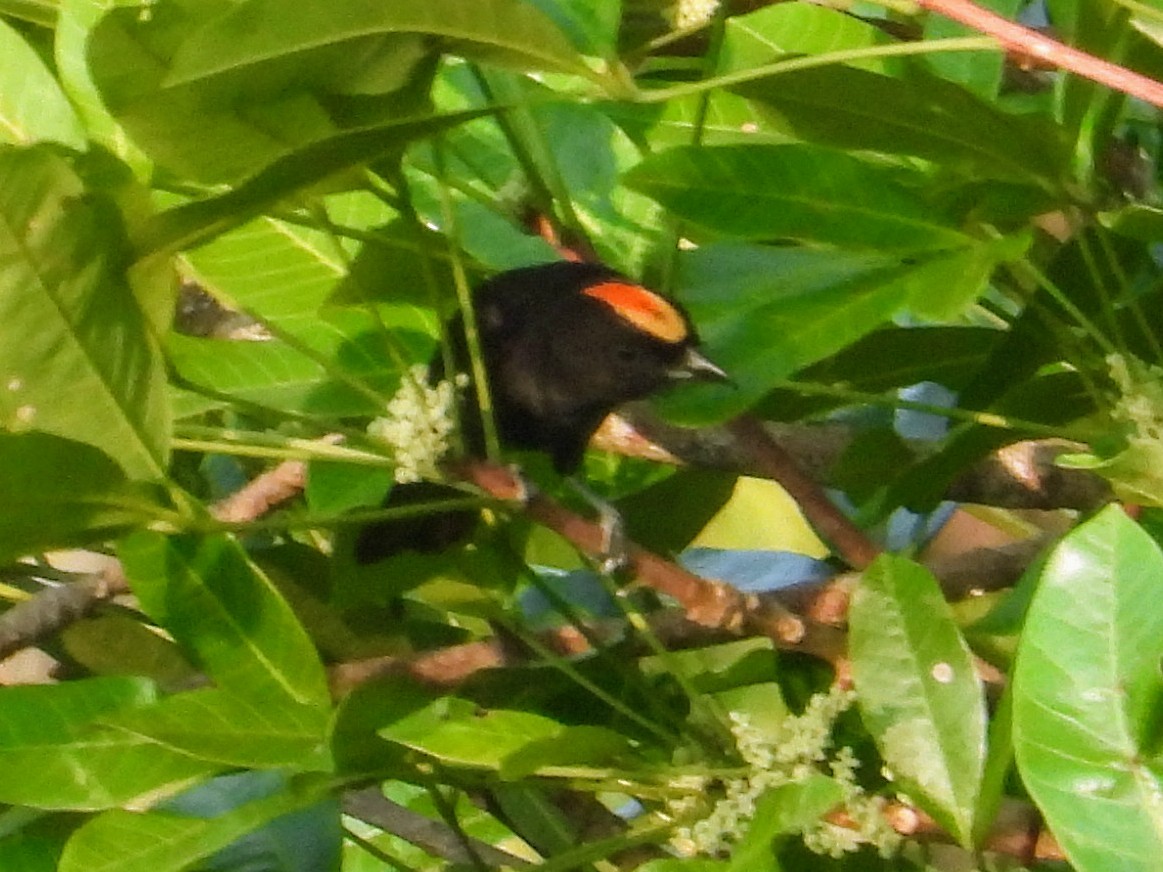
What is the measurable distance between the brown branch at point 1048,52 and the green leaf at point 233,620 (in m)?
0.50

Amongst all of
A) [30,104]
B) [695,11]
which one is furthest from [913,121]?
[30,104]

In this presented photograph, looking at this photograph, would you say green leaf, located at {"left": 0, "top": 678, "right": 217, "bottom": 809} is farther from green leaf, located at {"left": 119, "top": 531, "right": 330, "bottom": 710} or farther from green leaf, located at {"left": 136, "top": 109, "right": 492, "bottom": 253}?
green leaf, located at {"left": 136, "top": 109, "right": 492, "bottom": 253}

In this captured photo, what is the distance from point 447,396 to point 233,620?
184 millimetres

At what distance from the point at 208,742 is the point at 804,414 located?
576mm

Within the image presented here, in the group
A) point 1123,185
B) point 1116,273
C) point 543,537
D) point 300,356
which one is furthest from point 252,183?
point 1123,185

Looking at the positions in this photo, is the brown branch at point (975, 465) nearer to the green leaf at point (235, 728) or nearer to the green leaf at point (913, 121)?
the green leaf at point (913, 121)

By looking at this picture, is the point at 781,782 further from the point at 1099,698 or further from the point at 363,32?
the point at 363,32

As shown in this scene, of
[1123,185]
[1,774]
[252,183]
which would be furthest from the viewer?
[1123,185]

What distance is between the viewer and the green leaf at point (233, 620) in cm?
83

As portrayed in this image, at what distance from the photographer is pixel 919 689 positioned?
778 mm

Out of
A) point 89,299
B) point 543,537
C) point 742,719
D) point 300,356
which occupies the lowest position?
point 543,537

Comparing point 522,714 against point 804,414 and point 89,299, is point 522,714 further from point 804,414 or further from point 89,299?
point 804,414

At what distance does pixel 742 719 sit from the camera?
83 centimetres

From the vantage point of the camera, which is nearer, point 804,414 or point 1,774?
point 1,774
